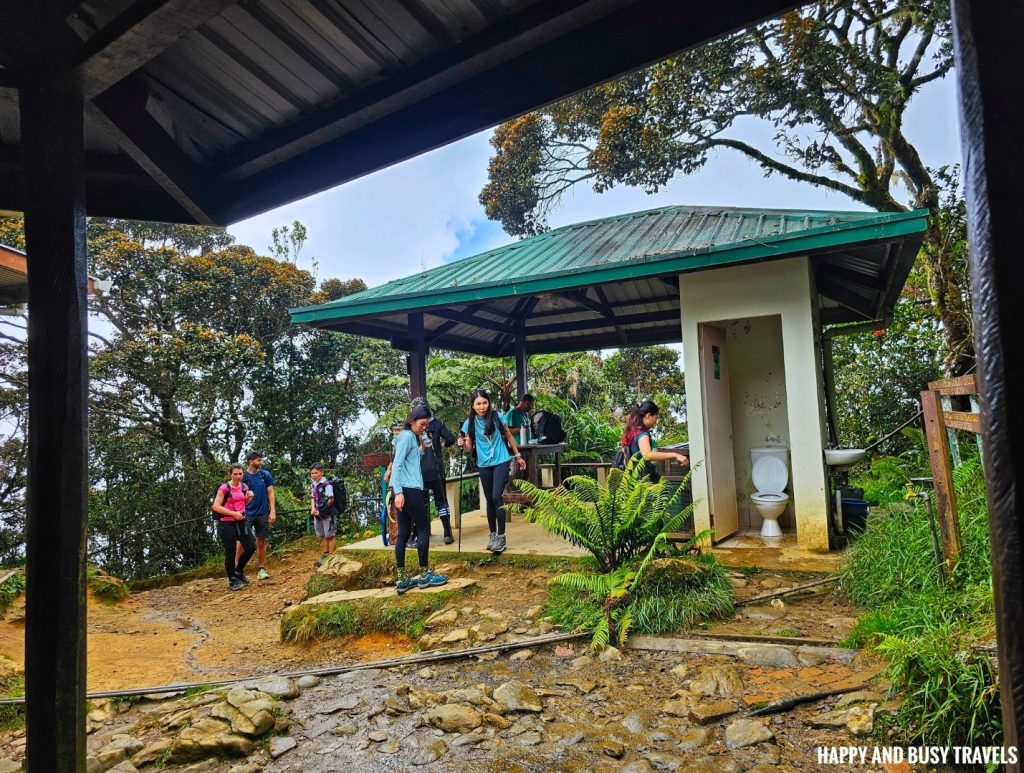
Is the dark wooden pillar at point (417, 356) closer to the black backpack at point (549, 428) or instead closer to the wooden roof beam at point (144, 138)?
the black backpack at point (549, 428)

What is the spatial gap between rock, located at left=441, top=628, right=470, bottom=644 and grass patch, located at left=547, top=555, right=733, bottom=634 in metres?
0.74

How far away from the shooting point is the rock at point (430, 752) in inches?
116

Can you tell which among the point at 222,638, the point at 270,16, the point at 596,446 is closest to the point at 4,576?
the point at 222,638

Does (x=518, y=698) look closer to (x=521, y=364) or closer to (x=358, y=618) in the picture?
(x=358, y=618)

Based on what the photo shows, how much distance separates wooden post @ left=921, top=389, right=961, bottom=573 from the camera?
3.74m

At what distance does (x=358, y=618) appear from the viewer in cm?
540

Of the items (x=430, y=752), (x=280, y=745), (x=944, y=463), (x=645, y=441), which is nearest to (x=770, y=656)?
(x=944, y=463)

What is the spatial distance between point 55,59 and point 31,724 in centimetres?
210

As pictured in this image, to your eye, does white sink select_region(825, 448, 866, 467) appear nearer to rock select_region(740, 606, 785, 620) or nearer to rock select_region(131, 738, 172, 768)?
rock select_region(740, 606, 785, 620)

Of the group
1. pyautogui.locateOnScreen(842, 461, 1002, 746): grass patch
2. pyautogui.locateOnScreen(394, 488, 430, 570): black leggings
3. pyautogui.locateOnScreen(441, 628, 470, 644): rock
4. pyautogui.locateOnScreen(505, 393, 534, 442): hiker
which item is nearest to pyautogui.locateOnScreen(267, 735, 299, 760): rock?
pyautogui.locateOnScreen(441, 628, 470, 644): rock

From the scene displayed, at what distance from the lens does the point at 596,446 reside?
12.3 meters

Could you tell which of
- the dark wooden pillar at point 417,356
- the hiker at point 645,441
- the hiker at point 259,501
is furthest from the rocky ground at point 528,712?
the dark wooden pillar at point 417,356

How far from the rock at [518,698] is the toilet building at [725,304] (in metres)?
3.73

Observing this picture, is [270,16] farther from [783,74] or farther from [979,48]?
[783,74]
